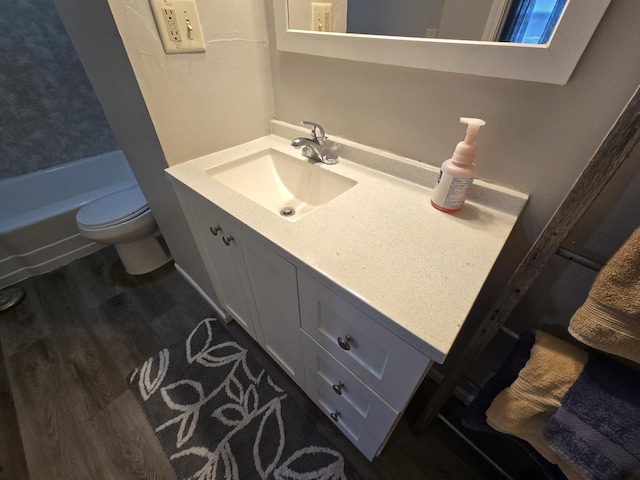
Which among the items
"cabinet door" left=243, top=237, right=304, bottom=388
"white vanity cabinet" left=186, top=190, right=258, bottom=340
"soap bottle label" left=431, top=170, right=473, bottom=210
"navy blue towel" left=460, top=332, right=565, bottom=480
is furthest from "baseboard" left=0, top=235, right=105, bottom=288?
"navy blue towel" left=460, top=332, right=565, bottom=480

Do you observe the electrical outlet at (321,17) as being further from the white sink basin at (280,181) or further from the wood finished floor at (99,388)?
the wood finished floor at (99,388)

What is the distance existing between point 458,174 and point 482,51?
0.25 metres

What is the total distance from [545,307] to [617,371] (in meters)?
0.20

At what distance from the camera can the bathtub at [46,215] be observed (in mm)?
1513

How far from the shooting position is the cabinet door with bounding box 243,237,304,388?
0.62 m

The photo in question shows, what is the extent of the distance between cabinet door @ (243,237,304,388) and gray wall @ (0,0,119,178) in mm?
2216

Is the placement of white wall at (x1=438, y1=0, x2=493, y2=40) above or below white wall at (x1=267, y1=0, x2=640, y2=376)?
above

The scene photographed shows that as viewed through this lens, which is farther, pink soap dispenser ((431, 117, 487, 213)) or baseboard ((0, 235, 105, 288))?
baseboard ((0, 235, 105, 288))

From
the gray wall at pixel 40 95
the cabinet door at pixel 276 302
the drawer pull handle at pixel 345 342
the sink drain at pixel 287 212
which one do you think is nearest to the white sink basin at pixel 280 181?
the sink drain at pixel 287 212

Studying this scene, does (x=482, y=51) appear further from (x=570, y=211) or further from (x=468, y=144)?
(x=570, y=211)

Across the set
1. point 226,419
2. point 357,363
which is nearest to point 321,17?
point 357,363

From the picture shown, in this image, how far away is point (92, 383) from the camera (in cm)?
111

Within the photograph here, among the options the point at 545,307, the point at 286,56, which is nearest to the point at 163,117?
the point at 286,56

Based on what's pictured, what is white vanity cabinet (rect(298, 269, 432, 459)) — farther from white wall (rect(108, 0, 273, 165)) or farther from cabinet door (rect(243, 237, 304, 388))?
white wall (rect(108, 0, 273, 165))
